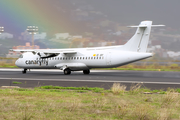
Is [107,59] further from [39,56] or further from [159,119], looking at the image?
[159,119]

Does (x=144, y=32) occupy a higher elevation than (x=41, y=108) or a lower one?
higher

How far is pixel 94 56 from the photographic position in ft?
116

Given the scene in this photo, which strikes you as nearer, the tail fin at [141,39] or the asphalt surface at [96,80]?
the asphalt surface at [96,80]

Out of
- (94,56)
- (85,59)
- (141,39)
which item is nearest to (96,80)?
(94,56)

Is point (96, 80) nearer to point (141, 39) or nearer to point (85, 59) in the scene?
point (85, 59)

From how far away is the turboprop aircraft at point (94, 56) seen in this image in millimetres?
33031

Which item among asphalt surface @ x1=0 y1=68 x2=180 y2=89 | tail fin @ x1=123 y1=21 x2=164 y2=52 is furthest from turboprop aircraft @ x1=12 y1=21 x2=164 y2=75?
asphalt surface @ x1=0 y1=68 x2=180 y2=89

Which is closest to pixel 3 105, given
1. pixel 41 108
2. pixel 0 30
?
pixel 41 108

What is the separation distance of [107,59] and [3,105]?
2340 cm

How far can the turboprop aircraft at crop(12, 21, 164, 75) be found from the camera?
33031 millimetres

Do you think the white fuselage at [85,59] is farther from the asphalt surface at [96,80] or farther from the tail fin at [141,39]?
the asphalt surface at [96,80]

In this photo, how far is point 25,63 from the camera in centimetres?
4075

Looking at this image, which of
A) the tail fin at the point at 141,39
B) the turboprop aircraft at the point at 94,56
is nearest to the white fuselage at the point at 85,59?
the turboprop aircraft at the point at 94,56

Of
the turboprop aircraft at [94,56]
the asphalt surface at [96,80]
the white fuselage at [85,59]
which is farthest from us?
the turboprop aircraft at [94,56]
